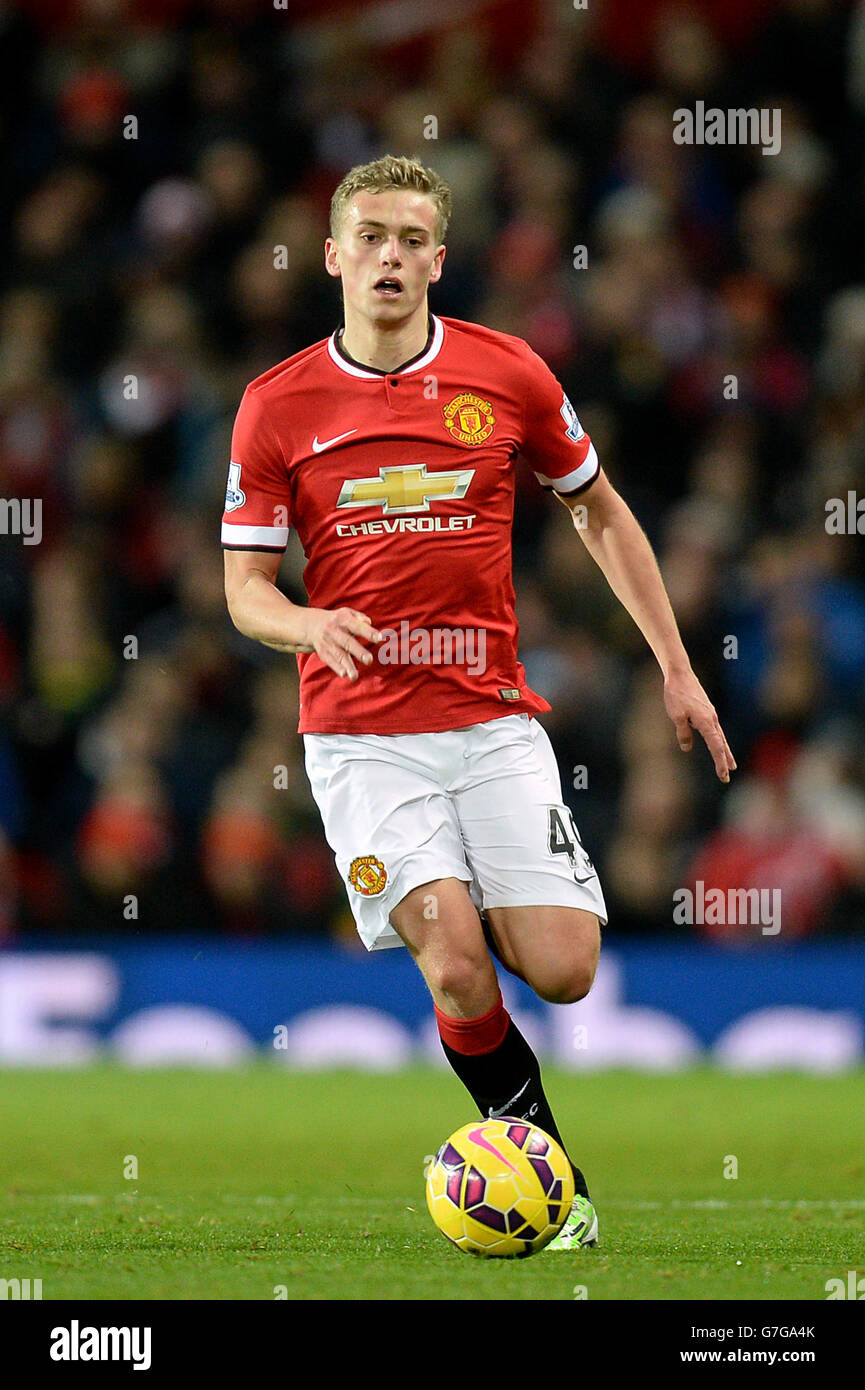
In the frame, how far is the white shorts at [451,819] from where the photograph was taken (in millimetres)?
5473

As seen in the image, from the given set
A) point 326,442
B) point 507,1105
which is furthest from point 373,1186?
point 326,442

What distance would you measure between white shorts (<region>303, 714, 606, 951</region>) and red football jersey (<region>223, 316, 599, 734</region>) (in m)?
0.07

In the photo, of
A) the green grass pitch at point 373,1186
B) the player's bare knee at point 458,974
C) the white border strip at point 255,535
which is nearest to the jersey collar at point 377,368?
the white border strip at point 255,535

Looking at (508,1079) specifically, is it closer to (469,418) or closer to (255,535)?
(255,535)

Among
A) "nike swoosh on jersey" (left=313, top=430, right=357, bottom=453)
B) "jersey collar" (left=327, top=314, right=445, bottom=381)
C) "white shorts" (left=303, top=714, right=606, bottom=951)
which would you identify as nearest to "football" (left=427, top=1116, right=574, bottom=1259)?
"white shorts" (left=303, top=714, right=606, bottom=951)

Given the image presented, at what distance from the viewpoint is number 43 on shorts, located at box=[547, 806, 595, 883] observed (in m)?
5.57

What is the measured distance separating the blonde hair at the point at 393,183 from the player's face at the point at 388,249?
0.02m

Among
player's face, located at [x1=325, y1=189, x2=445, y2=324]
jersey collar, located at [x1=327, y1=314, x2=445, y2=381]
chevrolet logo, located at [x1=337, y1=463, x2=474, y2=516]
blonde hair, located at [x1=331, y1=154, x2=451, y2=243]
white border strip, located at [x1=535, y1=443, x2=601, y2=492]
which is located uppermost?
blonde hair, located at [x1=331, y1=154, x2=451, y2=243]

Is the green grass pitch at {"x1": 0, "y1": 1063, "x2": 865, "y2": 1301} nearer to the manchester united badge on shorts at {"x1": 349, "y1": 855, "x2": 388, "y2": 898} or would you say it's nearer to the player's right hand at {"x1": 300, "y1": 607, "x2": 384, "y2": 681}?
the manchester united badge on shorts at {"x1": 349, "y1": 855, "x2": 388, "y2": 898}

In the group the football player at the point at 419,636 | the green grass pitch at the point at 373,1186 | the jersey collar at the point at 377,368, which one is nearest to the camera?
the green grass pitch at the point at 373,1186

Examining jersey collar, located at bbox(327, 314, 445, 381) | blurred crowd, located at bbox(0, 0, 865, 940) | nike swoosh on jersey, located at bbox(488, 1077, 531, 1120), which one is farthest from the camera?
blurred crowd, located at bbox(0, 0, 865, 940)

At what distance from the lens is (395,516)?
559cm

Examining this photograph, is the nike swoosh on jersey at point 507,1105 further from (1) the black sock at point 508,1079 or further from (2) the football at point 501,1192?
(2) the football at point 501,1192

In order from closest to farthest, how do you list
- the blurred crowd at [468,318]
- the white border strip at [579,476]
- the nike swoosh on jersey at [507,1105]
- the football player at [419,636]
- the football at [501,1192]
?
1. the football at [501,1192]
2. the football player at [419,636]
3. the nike swoosh on jersey at [507,1105]
4. the white border strip at [579,476]
5. the blurred crowd at [468,318]
